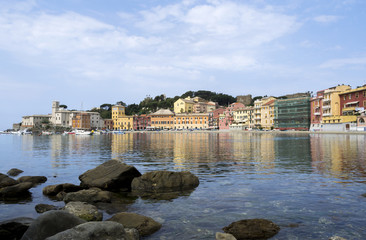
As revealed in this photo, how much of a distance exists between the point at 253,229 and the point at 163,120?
178m

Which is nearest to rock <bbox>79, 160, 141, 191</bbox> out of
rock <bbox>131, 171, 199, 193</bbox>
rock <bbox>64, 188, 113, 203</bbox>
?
rock <bbox>131, 171, 199, 193</bbox>

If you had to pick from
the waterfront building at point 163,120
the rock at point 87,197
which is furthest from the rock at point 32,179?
the waterfront building at point 163,120

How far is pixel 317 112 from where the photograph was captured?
11806 cm

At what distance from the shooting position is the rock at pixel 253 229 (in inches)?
363

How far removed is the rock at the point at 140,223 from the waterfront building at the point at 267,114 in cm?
13984

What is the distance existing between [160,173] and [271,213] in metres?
7.20

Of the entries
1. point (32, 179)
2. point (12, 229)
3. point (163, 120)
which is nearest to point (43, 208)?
point (12, 229)

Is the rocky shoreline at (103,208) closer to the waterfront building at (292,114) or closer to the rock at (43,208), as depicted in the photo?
the rock at (43,208)

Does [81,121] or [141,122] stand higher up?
[81,121]

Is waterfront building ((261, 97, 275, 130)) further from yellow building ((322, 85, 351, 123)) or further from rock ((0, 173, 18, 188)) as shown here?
rock ((0, 173, 18, 188))

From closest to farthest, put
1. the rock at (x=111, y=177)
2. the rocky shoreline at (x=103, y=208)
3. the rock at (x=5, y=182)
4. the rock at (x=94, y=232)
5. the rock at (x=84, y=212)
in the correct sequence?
the rock at (x=94, y=232)
the rocky shoreline at (x=103, y=208)
the rock at (x=84, y=212)
the rock at (x=111, y=177)
the rock at (x=5, y=182)

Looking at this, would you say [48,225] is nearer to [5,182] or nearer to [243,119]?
[5,182]

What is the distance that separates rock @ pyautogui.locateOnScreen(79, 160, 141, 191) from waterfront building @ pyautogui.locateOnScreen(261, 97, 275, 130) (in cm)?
13391

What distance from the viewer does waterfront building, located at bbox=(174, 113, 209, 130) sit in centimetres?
17738
